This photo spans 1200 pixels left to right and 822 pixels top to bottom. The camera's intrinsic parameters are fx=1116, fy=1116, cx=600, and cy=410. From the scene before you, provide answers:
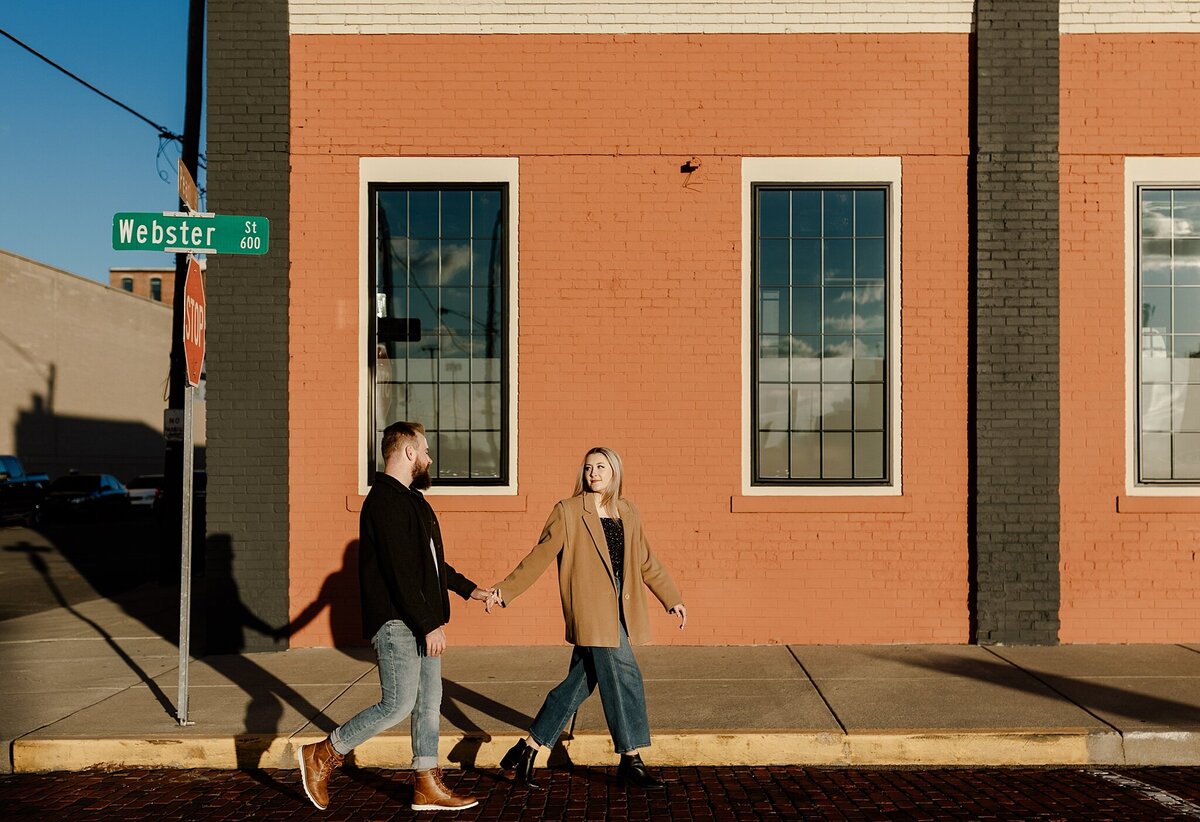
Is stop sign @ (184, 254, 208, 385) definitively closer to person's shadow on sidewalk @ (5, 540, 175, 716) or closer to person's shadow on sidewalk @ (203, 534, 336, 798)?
person's shadow on sidewalk @ (203, 534, 336, 798)

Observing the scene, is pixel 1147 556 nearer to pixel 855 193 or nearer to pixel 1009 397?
pixel 1009 397

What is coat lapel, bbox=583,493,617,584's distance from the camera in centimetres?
578

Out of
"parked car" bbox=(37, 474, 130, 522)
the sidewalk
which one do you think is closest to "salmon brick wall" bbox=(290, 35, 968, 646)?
the sidewalk

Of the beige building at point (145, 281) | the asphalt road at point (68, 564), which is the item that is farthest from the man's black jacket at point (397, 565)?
the beige building at point (145, 281)

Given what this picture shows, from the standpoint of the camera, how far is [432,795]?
542 centimetres

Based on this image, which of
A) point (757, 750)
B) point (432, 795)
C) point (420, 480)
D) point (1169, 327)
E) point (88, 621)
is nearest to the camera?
point (432, 795)

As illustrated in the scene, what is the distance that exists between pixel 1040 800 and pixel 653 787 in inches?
76.9

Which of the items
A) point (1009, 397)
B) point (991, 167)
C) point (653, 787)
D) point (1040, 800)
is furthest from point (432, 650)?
point (991, 167)

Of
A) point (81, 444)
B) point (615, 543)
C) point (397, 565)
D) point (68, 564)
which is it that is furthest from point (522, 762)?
point (81, 444)

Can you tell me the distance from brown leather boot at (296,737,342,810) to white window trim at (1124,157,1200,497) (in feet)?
22.7

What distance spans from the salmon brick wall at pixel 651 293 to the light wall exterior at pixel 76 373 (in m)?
35.5

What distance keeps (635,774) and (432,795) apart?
1.06m

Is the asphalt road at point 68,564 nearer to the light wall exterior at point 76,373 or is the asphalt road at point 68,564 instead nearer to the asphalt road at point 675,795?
the asphalt road at point 675,795

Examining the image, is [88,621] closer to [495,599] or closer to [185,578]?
[185,578]
